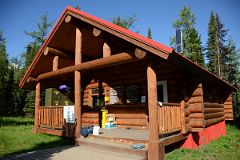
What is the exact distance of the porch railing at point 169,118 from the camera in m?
6.77

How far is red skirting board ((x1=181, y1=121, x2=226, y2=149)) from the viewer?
862 cm

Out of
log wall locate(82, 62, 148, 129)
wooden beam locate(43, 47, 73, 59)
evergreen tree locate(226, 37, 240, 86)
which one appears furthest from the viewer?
evergreen tree locate(226, 37, 240, 86)

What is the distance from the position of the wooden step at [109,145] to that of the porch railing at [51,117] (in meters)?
2.55

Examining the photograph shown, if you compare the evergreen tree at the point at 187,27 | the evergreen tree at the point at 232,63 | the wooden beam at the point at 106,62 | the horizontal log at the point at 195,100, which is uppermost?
the evergreen tree at the point at 187,27

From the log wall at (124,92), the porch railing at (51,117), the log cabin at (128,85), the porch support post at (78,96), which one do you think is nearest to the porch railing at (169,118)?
the log cabin at (128,85)

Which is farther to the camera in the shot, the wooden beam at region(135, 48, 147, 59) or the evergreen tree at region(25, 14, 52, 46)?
the evergreen tree at region(25, 14, 52, 46)

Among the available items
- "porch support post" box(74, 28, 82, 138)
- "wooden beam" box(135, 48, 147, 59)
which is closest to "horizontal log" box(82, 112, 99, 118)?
"porch support post" box(74, 28, 82, 138)

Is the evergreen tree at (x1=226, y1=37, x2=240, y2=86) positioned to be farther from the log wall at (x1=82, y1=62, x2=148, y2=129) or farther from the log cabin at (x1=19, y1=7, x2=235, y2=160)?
the log wall at (x1=82, y1=62, x2=148, y2=129)

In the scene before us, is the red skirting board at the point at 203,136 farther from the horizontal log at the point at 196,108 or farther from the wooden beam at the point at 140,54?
the wooden beam at the point at 140,54

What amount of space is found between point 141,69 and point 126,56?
330 cm

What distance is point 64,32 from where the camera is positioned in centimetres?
1041

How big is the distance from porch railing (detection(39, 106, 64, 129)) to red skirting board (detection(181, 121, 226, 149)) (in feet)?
18.2

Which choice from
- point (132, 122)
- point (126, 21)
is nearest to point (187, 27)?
point (126, 21)

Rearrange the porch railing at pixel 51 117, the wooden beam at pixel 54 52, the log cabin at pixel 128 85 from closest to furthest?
the log cabin at pixel 128 85
the porch railing at pixel 51 117
the wooden beam at pixel 54 52
